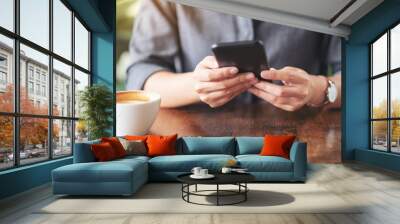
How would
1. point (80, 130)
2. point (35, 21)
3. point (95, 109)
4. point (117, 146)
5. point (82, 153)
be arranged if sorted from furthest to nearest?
point (95, 109), point (80, 130), point (117, 146), point (35, 21), point (82, 153)

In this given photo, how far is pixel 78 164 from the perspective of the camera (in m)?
5.34

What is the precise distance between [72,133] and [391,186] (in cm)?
579

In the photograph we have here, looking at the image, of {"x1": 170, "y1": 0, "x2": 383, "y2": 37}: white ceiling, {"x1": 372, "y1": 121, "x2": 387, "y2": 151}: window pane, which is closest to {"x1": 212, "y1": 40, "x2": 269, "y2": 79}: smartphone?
{"x1": 170, "y1": 0, "x2": 383, "y2": 37}: white ceiling

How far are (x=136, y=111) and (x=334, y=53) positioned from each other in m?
4.97

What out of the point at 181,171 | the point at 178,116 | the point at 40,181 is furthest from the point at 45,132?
the point at 178,116

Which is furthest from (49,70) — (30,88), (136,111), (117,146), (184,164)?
(136,111)

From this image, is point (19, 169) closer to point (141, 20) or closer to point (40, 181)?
point (40, 181)

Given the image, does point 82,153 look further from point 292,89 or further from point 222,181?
point 292,89

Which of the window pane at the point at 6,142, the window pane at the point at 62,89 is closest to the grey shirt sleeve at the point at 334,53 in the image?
the window pane at the point at 62,89

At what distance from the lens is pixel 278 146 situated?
662cm

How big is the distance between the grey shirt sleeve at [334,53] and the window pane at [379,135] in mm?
1576

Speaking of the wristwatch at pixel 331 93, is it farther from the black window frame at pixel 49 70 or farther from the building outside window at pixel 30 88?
the building outside window at pixel 30 88

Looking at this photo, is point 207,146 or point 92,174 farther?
point 207,146

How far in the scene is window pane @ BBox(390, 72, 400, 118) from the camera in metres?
8.16
